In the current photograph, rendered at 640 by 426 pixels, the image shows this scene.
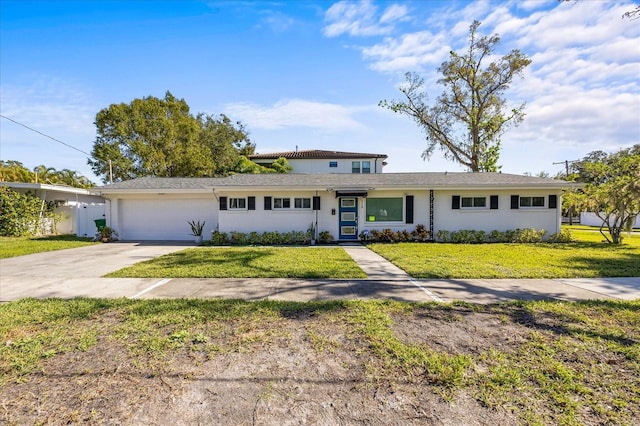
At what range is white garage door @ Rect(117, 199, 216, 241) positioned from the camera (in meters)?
15.2

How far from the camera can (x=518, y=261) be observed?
8758mm

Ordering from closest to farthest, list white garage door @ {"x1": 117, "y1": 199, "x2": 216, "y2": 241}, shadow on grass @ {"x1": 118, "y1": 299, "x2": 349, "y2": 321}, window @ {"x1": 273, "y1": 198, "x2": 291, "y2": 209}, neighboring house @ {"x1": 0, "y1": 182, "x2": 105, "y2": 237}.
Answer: shadow on grass @ {"x1": 118, "y1": 299, "x2": 349, "y2": 321} < window @ {"x1": 273, "y1": 198, "x2": 291, "y2": 209} < white garage door @ {"x1": 117, "y1": 199, "x2": 216, "y2": 241} < neighboring house @ {"x1": 0, "y1": 182, "x2": 105, "y2": 237}

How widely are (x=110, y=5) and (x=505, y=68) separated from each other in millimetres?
25795

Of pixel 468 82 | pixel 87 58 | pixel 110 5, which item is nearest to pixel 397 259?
pixel 110 5

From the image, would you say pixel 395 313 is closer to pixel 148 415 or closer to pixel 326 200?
pixel 148 415

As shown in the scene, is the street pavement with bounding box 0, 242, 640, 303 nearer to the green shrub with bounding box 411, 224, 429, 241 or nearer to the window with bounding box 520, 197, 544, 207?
the green shrub with bounding box 411, 224, 429, 241

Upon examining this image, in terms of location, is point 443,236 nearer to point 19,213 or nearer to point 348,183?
point 348,183

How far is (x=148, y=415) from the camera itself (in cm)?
228

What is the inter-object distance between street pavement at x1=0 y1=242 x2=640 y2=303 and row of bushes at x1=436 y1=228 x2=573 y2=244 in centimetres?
709

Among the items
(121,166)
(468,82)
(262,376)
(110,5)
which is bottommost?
(262,376)

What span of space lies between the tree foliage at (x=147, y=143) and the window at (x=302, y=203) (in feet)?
45.1

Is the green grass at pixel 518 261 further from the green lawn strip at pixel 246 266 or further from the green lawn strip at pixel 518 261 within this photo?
the green lawn strip at pixel 246 266

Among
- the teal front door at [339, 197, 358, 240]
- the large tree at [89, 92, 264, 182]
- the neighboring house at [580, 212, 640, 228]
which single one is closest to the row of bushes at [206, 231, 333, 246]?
the teal front door at [339, 197, 358, 240]

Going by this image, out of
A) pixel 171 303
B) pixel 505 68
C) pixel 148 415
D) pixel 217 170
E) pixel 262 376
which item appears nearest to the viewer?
pixel 148 415
